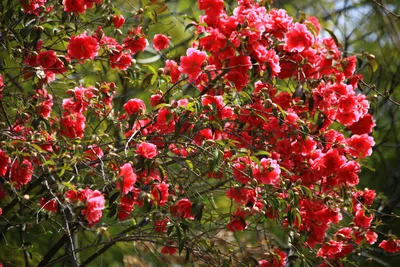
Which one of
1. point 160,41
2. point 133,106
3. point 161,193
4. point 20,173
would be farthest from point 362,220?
point 20,173

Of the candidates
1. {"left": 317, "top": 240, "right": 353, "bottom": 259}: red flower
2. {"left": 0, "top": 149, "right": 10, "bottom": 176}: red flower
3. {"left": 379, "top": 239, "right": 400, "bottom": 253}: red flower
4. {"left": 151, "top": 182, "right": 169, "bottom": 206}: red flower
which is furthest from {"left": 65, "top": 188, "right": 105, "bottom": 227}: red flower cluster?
{"left": 379, "top": 239, "right": 400, "bottom": 253}: red flower

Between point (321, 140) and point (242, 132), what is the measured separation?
33 cm

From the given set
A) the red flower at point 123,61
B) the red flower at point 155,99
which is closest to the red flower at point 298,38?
the red flower at point 155,99

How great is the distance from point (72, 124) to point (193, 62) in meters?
0.63

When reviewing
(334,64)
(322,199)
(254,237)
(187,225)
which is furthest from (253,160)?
(254,237)

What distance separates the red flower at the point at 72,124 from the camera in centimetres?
312

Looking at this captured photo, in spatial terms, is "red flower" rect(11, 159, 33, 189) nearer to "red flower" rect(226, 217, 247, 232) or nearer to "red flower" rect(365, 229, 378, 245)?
"red flower" rect(226, 217, 247, 232)

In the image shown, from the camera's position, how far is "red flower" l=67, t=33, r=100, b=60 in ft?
9.78

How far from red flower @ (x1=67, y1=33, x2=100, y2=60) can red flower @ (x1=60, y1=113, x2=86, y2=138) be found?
258mm

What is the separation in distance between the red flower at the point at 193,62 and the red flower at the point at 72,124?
0.55 metres

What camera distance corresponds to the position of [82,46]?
300 cm

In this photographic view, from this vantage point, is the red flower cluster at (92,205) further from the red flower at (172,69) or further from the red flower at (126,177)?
the red flower at (172,69)

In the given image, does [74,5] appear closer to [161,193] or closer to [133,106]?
[133,106]

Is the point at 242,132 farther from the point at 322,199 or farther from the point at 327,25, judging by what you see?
the point at 327,25
